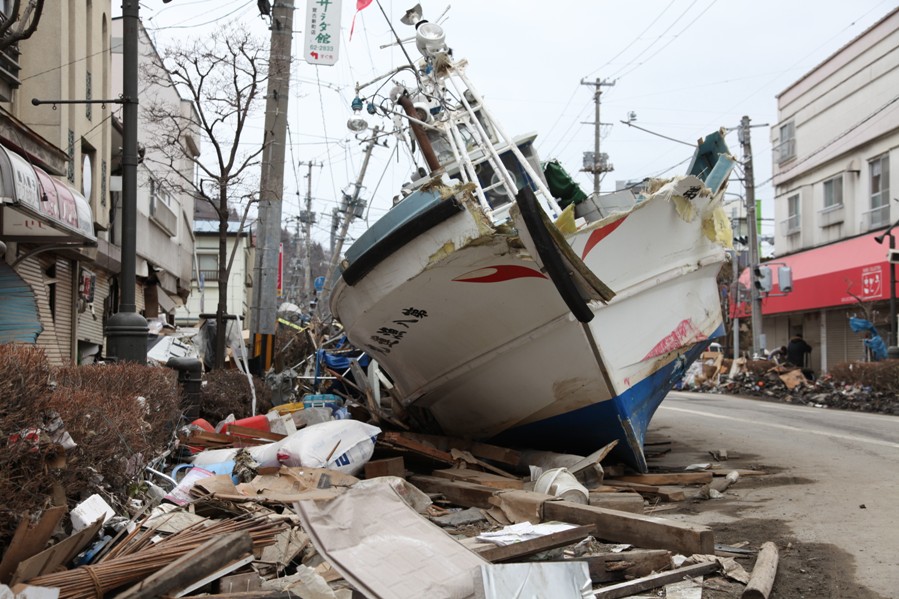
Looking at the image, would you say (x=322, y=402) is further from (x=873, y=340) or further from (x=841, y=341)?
(x=841, y=341)

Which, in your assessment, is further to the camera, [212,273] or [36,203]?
[212,273]

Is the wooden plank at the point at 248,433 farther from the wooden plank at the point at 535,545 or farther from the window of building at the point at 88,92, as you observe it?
the window of building at the point at 88,92

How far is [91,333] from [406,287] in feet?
42.7

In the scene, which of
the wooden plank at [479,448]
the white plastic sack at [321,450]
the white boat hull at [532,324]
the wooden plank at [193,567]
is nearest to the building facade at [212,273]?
the wooden plank at [479,448]

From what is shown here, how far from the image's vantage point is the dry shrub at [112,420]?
458 cm

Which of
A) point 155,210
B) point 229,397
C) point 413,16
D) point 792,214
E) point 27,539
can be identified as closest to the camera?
point 27,539

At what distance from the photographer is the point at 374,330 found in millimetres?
8984

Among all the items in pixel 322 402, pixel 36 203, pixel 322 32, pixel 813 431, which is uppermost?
pixel 322 32

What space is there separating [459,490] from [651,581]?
9.42ft

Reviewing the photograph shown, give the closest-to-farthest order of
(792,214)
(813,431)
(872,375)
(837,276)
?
(813,431) → (872,375) → (837,276) → (792,214)

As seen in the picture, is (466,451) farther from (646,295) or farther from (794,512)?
(794,512)

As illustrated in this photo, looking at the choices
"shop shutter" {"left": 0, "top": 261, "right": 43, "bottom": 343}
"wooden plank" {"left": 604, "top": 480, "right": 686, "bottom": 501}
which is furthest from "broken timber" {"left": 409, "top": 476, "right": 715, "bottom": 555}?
"shop shutter" {"left": 0, "top": 261, "right": 43, "bottom": 343}

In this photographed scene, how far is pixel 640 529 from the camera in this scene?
5.35 m

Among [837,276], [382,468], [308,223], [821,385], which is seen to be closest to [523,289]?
[382,468]
